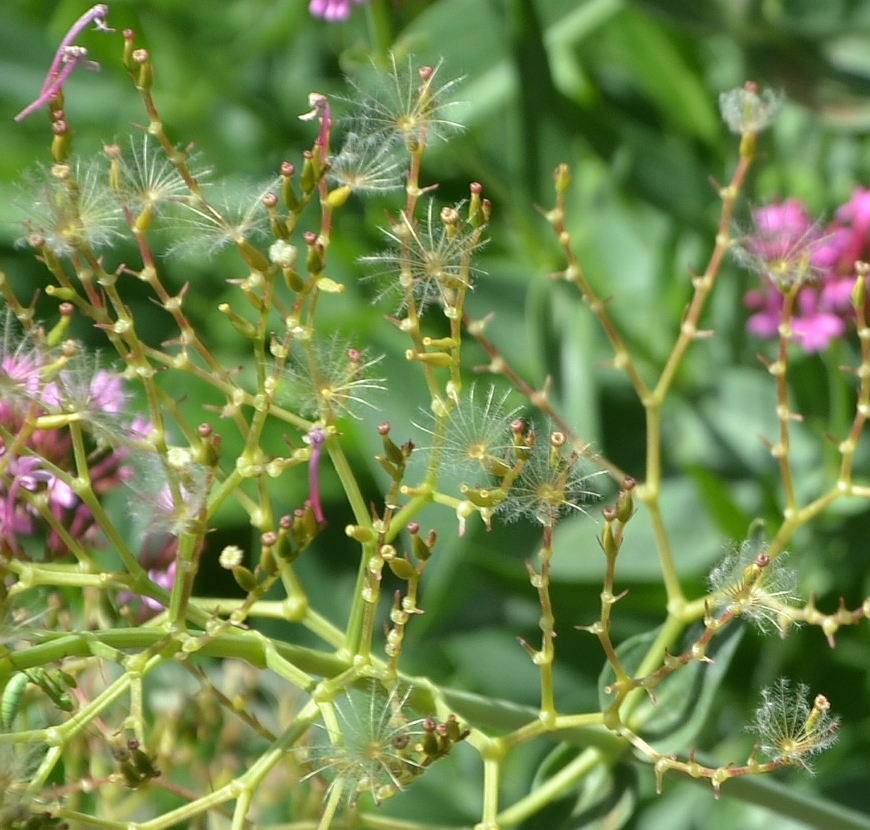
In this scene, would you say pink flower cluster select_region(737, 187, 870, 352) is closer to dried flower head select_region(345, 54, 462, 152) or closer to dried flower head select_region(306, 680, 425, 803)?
dried flower head select_region(345, 54, 462, 152)

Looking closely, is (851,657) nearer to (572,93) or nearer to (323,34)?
(572,93)

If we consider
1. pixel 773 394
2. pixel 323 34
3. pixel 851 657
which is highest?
pixel 323 34

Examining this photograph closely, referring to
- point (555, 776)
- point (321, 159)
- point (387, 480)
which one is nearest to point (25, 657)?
point (321, 159)

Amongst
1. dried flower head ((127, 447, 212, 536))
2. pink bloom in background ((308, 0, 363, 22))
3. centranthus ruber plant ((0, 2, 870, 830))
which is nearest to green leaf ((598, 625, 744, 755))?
centranthus ruber plant ((0, 2, 870, 830))

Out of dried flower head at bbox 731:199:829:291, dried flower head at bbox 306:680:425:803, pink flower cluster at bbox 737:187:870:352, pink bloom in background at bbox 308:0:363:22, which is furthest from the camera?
pink flower cluster at bbox 737:187:870:352

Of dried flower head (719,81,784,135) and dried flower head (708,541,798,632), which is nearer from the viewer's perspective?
dried flower head (708,541,798,632)

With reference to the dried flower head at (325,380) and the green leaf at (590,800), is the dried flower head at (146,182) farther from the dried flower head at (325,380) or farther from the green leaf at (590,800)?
the green leaf at (590,800)

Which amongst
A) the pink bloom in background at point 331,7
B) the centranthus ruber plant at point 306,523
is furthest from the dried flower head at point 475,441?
the pink bloom in background at point 331,7
